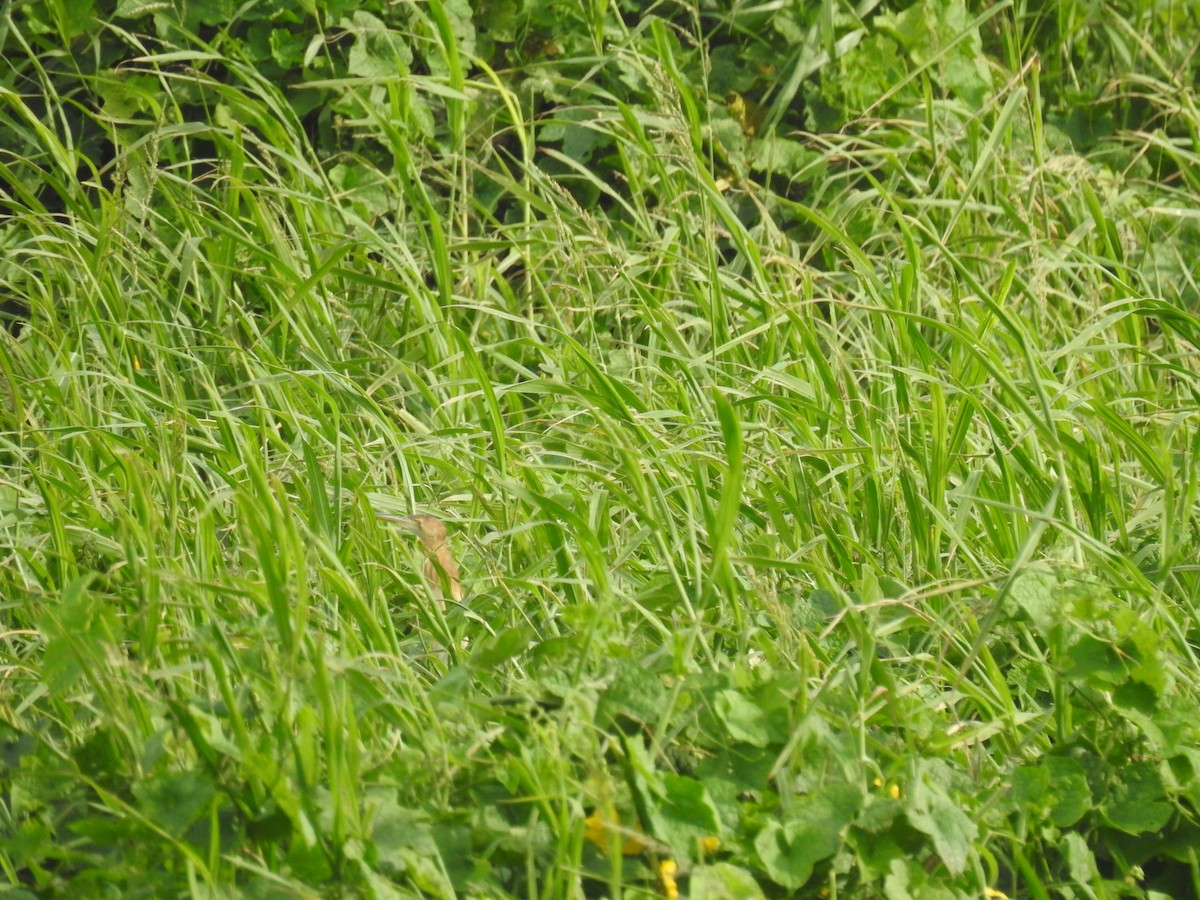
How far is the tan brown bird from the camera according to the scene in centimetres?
220

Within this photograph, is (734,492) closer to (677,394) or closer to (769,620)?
(769,620)

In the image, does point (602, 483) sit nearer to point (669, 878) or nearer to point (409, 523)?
point (409, 523)

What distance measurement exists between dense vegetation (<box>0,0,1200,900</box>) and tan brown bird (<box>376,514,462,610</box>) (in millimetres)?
36

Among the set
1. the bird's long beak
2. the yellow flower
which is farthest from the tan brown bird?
the yellow flower

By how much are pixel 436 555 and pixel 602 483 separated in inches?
10.9

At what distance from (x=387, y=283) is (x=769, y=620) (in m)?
1.11

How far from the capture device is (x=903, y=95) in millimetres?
3771

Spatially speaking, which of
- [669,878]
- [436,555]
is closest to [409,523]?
[436,555]

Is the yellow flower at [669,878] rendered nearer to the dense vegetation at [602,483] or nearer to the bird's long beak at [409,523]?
the dense vegetation at [602,483]

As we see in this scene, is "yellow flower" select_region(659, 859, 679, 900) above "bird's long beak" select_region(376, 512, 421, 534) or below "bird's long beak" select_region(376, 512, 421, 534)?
above

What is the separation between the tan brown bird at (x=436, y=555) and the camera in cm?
220

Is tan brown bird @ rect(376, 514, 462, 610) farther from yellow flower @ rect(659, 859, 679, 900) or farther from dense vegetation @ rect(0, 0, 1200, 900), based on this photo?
yellow flower @ rect(659, 859, 679, 900)

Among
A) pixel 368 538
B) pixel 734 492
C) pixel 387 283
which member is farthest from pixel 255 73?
pixel 734 492

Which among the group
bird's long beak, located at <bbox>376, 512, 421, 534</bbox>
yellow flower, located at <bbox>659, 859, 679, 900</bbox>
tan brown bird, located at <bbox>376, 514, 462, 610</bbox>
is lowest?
tan brown bird, located at <bbox>376, 514, 462, 610</bbox>
